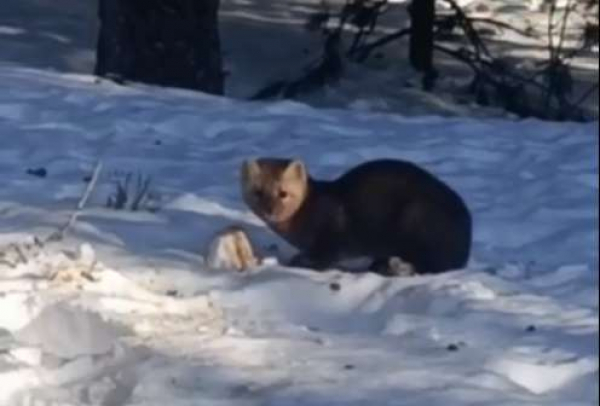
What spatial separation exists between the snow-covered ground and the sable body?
0.14 metres

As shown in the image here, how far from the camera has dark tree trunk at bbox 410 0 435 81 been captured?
653 inches

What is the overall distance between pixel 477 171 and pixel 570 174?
14.7 inches

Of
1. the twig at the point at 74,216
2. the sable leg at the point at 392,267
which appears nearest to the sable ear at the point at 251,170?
the sable leg at the point at 392,267

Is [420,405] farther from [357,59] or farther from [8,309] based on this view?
[357,59]

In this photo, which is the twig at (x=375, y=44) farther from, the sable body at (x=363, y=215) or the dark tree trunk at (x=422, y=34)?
the sable body at (x=363, y=215)

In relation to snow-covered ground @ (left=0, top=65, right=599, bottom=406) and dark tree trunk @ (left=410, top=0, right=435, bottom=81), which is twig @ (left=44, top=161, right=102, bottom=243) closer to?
snow-covered ground @ (left=0, top=65, right=599, bottom=406)

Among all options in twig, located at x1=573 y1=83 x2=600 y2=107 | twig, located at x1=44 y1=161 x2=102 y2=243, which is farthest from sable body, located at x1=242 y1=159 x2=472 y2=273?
twig, located at x1=573 y1=83 x2=600 y2=107

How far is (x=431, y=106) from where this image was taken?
15398 millimetres

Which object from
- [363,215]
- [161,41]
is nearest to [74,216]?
[363,215]

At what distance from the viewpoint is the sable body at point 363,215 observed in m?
6.68

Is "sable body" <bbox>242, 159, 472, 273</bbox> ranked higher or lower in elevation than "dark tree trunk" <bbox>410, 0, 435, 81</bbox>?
higher

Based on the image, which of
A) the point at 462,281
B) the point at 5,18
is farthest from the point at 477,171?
the point at 5,18

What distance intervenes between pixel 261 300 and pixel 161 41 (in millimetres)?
6656

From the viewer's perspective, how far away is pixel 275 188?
6684 millimetres
